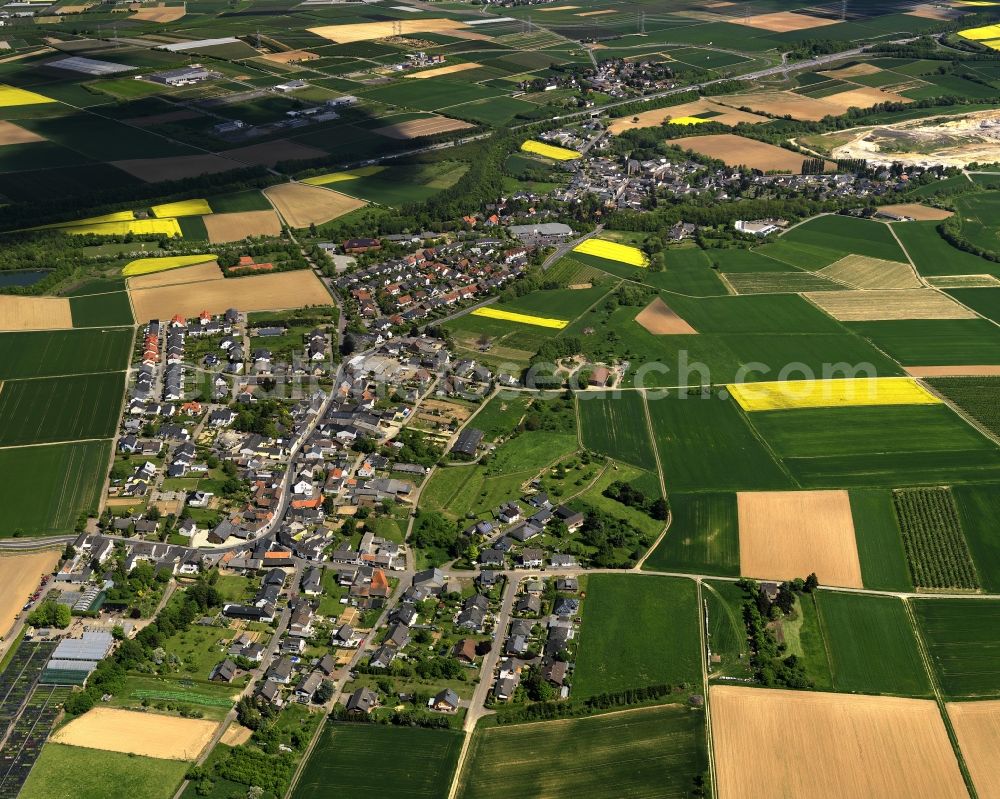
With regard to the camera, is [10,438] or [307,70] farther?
[307,70]

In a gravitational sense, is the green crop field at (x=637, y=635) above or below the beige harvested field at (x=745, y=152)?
below

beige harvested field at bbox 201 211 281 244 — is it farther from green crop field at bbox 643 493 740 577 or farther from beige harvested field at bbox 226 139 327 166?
green crop field at bbox 643 493 740 577

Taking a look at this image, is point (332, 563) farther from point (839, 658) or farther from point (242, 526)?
point (839, 658)

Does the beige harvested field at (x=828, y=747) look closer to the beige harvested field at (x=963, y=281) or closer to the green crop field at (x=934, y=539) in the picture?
the green crop field at (x=934, y=539)

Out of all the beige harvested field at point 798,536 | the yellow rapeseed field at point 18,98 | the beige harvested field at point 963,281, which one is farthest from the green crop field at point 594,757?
the yellow rapeseed field at point 18,98

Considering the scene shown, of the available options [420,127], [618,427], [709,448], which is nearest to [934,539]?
[709,448]

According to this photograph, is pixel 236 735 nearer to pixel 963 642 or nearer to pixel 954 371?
pixel 963 642

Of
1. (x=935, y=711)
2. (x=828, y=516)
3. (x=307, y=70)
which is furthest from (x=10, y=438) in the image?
(x=307, y=70)
